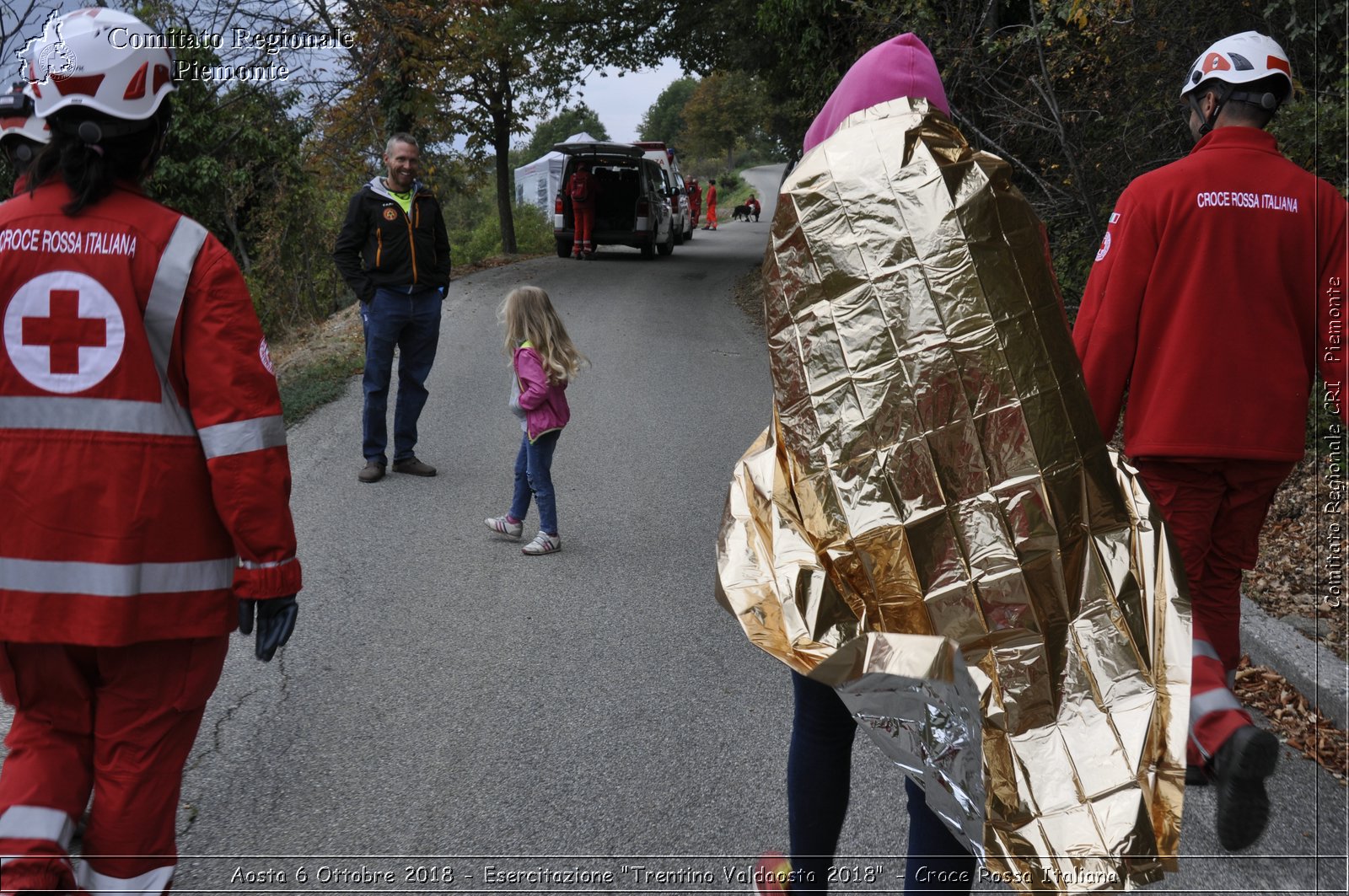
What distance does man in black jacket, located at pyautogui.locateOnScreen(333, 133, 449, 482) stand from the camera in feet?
23.4

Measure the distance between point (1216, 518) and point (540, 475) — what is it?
3507mm

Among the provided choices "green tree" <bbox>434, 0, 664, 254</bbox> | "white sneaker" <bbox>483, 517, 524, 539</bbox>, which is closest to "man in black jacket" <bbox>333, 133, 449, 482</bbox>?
"white sneaker" <bbox>483, 517, 524, 539</bbox>

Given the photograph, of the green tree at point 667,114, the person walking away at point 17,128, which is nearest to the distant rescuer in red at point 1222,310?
the person walking away at point 17,128

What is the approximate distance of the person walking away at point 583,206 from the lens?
21.7 meters

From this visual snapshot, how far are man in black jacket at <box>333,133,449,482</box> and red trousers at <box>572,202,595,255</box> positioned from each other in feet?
48.8

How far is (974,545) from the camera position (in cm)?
198

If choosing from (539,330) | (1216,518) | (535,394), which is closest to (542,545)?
(535,394)

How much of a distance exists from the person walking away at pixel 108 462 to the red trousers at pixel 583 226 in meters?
20.1

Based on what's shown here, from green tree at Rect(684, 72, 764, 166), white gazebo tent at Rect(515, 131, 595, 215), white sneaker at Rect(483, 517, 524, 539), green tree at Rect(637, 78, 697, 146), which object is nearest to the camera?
white sneaker at Rect(483, 517, 524, 539)

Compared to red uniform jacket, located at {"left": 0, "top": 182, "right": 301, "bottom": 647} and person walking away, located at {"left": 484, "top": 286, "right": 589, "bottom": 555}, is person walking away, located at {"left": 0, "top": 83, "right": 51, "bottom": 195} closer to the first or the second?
red uniform jacket, located at {"left": 0, "top": 182, "right": 301, "bottom": 647}

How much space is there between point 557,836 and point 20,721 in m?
1.55

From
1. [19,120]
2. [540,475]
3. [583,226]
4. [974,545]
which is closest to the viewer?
[974,545]

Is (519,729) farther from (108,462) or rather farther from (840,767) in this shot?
(108,462)

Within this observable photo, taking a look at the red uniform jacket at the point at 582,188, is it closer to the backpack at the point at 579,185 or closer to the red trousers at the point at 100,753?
the backpack at the point at 579,185
